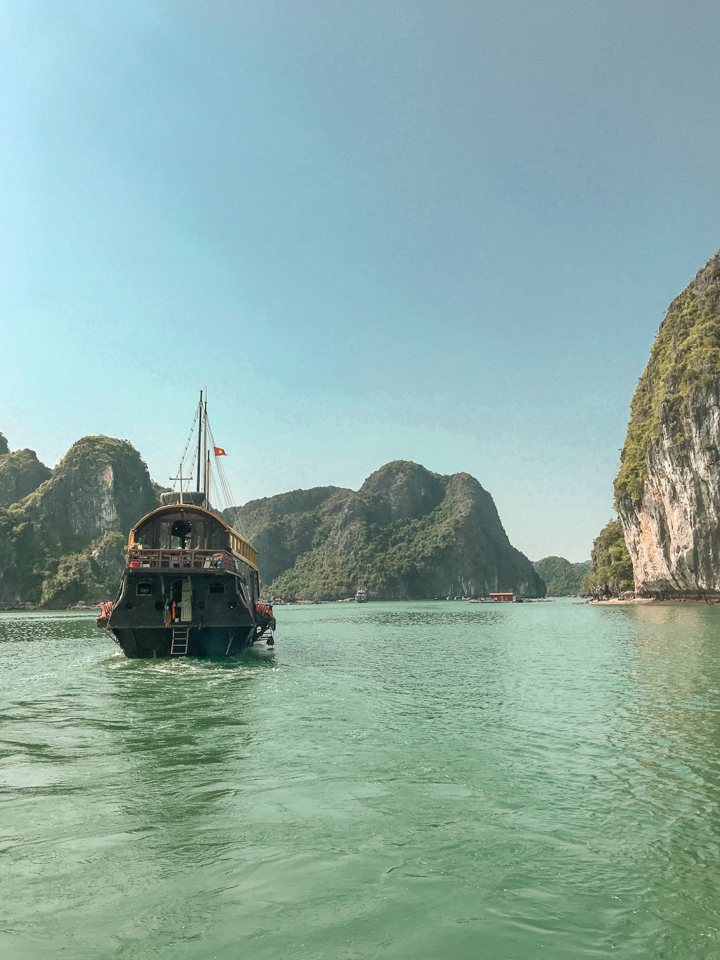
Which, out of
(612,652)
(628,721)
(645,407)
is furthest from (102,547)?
(628,721)

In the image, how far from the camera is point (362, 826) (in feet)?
23.6

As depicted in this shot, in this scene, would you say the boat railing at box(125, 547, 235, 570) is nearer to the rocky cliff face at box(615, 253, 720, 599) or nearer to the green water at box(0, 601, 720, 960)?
the green water at box(0, 601, 720, 960)

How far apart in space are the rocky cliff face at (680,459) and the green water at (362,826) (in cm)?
5399

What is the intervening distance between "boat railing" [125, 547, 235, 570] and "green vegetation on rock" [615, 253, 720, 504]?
5641 cm

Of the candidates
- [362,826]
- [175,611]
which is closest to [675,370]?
[175,611]

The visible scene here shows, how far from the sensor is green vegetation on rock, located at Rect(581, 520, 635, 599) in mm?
92000

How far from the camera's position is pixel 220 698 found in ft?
53.0

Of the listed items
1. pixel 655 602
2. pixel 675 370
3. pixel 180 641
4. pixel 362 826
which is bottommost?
pixel 362 826

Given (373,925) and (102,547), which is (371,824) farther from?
(102,547)

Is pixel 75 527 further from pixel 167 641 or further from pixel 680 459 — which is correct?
pixel 167 641

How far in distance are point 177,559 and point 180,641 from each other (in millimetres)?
3159

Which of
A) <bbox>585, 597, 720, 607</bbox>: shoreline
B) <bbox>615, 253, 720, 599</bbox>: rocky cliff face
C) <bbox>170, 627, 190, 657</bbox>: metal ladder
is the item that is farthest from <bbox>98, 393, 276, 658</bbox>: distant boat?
<bbox>585, 597, 720, 607</bbox>: shoreline

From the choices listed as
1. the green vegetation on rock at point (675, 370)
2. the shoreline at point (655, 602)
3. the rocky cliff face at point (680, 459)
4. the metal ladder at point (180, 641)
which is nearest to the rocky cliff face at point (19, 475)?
the shoreline at point (655, 602)

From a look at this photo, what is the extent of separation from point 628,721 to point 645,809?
5.43 meters
